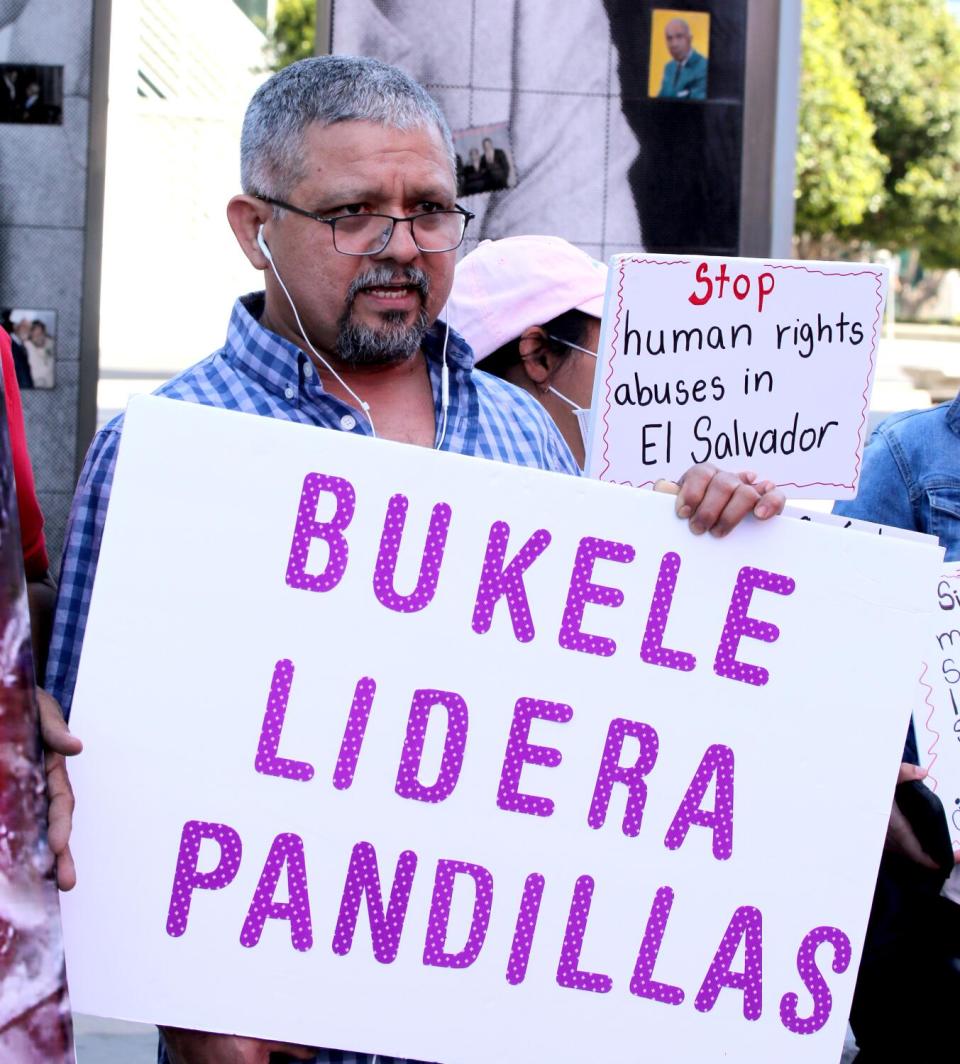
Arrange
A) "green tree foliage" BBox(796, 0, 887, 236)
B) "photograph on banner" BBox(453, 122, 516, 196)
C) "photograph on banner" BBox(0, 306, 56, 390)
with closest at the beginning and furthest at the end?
"photograph on banner" BBox(453, 122, 516, 196) < "photograph on banner" BBox(0, 306, 56, 390) < "green tree foliage" BBox(796, 0, 887, 236)

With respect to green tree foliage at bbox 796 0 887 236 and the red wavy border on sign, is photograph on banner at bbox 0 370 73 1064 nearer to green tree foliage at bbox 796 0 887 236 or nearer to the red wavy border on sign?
the red wavy border on sign

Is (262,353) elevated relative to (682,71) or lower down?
lower down

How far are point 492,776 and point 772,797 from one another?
329 mm

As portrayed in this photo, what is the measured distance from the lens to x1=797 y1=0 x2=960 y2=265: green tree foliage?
36188 millimetres

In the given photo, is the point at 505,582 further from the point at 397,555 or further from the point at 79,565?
the point at 79,565

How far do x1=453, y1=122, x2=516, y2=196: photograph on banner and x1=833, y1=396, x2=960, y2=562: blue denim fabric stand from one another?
2386mm

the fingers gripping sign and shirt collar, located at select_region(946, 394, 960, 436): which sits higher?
shirt collar, located at select_region(946, 394, 960, 436)

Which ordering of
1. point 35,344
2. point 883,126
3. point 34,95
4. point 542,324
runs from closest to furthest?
point 542,324, point 34,95, point 35,344, point 883,126

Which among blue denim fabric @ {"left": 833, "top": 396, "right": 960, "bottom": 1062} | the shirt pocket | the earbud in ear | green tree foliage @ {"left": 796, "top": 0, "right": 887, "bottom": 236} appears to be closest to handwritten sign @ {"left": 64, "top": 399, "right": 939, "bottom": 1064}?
the earbud in ear

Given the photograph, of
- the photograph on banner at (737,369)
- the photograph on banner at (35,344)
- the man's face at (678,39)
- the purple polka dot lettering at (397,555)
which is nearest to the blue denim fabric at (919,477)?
the photograph on banner at (737,369)

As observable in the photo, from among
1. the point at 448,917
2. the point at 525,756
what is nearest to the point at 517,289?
the point at 525,756

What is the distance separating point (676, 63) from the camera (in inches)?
194

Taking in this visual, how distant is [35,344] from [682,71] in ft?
6.87

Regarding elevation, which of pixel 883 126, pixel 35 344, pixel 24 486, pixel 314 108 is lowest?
pixel 24 486
